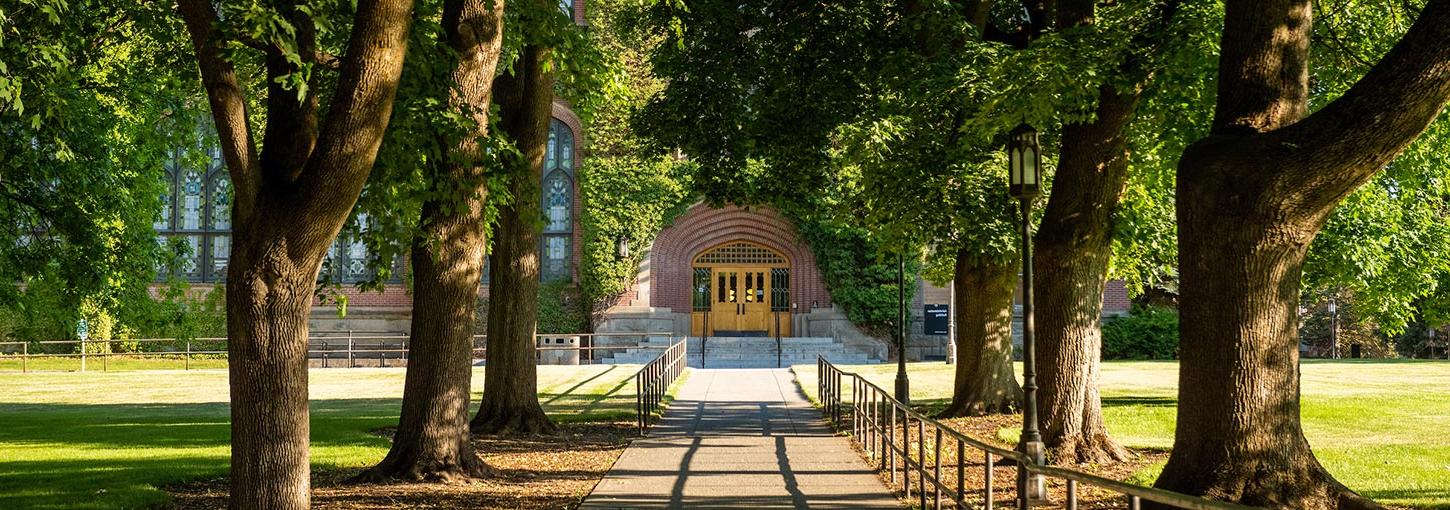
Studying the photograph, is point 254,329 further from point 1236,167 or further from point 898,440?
point 898,440

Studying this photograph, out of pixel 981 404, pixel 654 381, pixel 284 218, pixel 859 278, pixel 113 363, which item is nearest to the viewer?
pixel 284 218

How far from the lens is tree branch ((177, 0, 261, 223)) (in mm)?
7410

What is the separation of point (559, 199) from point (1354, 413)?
2644cm

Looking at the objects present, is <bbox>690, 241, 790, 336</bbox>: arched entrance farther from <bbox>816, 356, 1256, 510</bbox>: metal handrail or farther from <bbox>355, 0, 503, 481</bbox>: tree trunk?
<bbox>355, 0, 503, 481</bbox>: tree trunk

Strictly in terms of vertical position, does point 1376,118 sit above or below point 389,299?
above

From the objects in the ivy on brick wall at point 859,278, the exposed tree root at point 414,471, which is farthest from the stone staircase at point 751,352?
the exposed tree root at point 414,471

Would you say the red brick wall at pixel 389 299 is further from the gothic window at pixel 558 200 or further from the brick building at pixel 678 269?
the gothic window at pixel 558 200

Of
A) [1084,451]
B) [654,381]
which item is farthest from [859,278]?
[1084,451]

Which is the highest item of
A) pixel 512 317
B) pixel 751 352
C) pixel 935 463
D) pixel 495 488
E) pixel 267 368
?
pixel 512 317

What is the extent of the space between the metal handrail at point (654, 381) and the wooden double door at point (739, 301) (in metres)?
8.59

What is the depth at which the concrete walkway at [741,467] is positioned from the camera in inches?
385

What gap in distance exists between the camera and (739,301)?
40688mm

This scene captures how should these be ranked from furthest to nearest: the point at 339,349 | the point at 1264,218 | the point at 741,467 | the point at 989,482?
1. the point at 339,349
2. the point at 741,467
3. the point at 1264,218
4. the point at 989,482

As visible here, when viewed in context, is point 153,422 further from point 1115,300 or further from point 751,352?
point 1115,300
